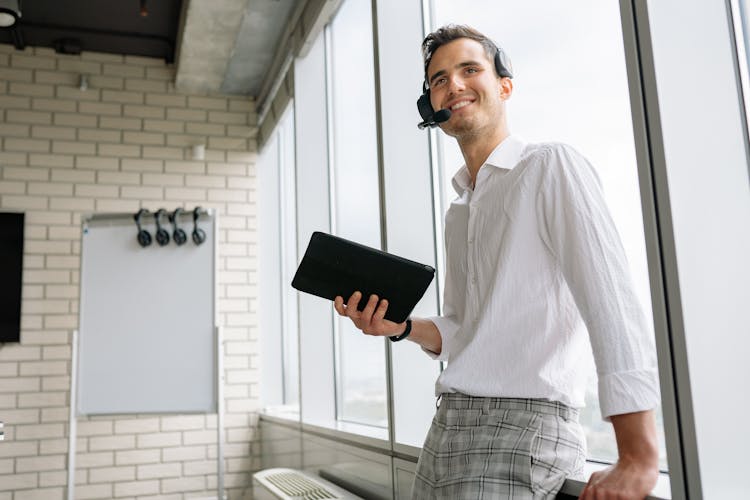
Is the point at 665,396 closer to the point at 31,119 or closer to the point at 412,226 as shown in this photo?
the point at 412,226

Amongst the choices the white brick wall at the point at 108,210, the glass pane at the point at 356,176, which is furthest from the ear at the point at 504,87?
the white brick wall at the point at 108,210

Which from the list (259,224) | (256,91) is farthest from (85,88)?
(259,224)

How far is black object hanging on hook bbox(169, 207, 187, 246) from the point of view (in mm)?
4117

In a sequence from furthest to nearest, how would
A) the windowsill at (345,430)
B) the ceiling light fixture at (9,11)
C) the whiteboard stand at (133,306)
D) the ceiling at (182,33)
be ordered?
1. the ceiling at (182,33)
2. the whiteboard stand at (133,306)
3. the ceiling light fixture at (9,11)
4. the windowsill at (345,430)

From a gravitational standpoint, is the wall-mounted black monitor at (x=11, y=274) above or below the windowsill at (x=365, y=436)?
above

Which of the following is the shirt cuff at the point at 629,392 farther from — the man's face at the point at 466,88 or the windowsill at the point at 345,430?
the windowsill at the point at 345,430

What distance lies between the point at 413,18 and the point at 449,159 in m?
0.61

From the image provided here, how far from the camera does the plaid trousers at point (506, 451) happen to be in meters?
1.14

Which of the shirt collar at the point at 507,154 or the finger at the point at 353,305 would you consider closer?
the shirt collar at the point at 507,154

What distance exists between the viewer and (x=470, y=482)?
3.83 feet

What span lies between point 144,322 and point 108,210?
1194mm

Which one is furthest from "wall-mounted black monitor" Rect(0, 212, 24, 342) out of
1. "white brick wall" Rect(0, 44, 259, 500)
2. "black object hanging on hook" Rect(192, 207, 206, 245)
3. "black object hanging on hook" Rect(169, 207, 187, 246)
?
"black object hanging on hook" Rect(192, 207, 206, 245)

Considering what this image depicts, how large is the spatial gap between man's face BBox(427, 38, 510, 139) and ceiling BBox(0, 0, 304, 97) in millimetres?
2784

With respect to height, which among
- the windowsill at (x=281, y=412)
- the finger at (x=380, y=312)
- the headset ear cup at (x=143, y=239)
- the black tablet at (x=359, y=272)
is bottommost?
the windowsill at (x=281, y=412)
